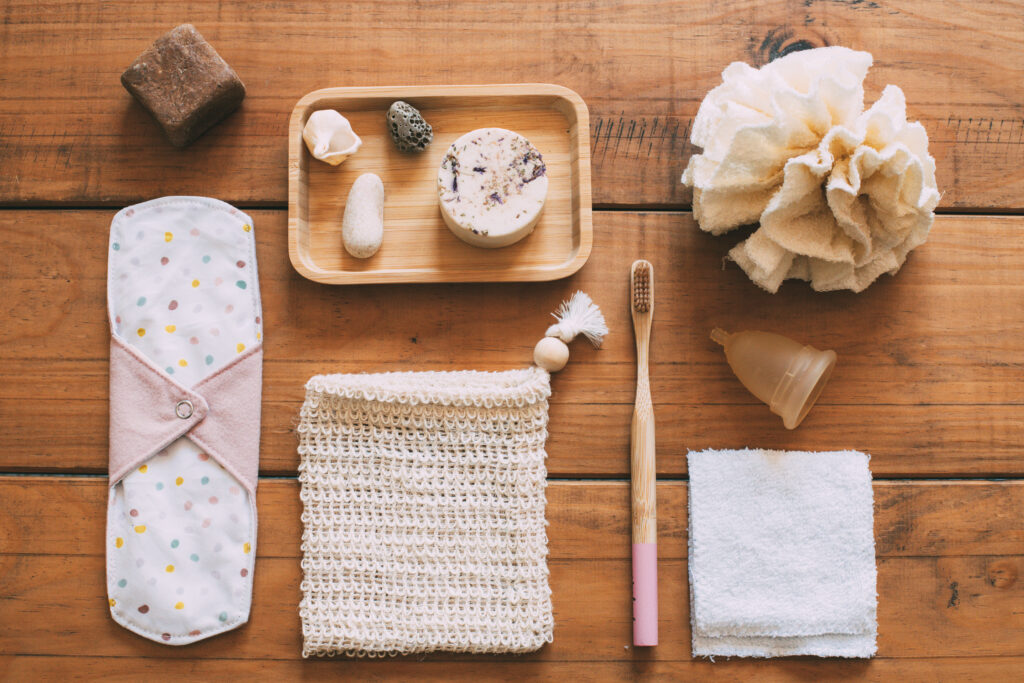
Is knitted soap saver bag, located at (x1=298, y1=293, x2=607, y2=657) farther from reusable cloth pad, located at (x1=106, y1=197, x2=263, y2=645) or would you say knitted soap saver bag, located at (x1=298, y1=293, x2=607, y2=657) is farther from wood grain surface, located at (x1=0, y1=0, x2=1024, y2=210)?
wood grain surface, located at (x1=0, y1=0, x2=1024, y2=210)

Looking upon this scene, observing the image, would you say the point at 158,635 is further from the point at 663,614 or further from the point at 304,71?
the point at 304,71

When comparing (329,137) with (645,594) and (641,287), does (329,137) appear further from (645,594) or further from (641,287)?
(645,594)

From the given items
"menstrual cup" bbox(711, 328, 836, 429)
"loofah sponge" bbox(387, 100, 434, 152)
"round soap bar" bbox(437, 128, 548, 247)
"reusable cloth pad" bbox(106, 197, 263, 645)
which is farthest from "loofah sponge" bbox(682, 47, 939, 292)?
"reusable cloth pad" bbox(106, 197, 263, 645)

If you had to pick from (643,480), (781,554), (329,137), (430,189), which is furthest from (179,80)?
(781,554)

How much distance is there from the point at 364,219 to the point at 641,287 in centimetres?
30

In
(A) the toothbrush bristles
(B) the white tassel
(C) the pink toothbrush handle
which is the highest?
(A) the toothbrush bristles

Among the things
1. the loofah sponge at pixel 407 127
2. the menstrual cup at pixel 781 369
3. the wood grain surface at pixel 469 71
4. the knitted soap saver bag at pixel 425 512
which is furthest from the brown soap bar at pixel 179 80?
the menstrual cup at pixel 781 369

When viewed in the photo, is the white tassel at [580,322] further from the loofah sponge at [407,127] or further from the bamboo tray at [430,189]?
the loofah sponge at [407,127]

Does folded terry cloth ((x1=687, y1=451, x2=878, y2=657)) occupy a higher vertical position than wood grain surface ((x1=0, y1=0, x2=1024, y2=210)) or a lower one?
lower

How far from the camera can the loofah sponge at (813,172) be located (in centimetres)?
67

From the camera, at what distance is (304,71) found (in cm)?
81

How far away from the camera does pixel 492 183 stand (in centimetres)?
74

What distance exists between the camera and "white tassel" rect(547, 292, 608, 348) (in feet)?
2.50

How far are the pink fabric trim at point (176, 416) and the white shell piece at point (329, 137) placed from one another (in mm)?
228
